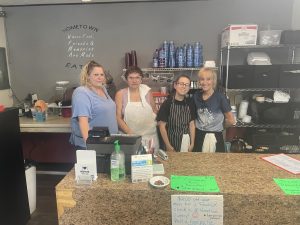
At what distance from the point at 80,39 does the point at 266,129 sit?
106 inches

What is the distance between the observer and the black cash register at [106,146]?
1348 millimetres

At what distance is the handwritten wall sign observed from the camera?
11.6ft

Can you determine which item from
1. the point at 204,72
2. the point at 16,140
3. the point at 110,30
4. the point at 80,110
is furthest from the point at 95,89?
the point at 110,30

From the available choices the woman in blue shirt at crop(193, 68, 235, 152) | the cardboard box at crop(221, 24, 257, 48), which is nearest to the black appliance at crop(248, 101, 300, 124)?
the cardboard box at crop(221, 24, 257, 48)

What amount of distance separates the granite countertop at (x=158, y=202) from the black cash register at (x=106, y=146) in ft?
0.23

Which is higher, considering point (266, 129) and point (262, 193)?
point (262, 193)

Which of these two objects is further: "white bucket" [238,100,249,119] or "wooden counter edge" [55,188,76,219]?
"white bucket" [238,100,249,119]

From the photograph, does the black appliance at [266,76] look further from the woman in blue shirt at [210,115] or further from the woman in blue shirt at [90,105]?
the woman in blue shirt at [90,105]

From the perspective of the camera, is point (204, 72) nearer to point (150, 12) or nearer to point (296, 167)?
point (296, 167)

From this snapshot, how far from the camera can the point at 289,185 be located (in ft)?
4.37

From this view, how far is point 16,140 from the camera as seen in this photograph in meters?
2.20

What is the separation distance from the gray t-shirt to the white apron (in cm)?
45

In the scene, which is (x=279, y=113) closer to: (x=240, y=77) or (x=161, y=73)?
(x=240, y=77)

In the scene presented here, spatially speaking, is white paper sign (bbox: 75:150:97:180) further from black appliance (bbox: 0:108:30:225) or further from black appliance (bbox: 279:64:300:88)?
black appliance (bbox: 279:64:300:88)
